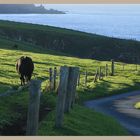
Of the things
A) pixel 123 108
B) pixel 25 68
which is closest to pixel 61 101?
pixel 123 108

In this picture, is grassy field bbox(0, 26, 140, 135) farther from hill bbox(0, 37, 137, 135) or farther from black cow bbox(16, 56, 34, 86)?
black cow bbox(16, 56, 34, 86)

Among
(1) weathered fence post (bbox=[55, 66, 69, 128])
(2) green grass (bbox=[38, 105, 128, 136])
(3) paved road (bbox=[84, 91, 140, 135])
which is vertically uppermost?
(1) weathered fence post (bbox=[55, 66, 69, 128])

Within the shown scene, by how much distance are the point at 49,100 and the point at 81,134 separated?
→ 9491mm

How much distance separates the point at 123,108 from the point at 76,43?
65.5 m

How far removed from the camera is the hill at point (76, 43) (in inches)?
3853

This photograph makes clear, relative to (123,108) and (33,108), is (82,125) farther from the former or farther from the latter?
(123,108)

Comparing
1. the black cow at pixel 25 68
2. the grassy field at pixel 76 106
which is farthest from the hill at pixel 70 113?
the black cow at pixel 25 68

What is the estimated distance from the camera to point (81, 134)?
21.1m

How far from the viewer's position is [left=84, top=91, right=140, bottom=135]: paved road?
2789 centimetres

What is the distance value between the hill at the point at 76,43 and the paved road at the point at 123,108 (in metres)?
53.4

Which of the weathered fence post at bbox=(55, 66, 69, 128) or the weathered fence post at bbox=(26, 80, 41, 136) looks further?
the weathered fence post at bbox=(55, 66, 69, 128)

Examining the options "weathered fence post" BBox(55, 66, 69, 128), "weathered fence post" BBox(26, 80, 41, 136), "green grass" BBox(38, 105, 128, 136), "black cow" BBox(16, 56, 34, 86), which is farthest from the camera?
"black cow" BBox(16, 56, 34, 86)

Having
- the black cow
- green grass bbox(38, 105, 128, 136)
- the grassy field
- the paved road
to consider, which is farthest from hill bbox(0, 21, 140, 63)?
green grass bbox(38, 105, 128, 136)

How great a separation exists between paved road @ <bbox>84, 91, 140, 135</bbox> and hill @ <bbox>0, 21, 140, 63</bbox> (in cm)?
5337
